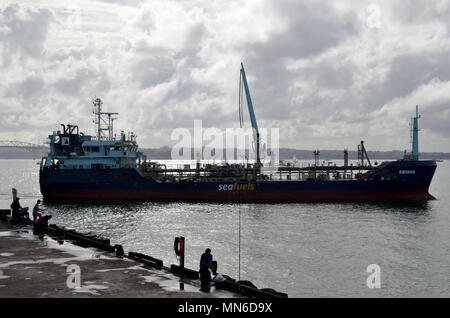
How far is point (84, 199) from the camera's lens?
59.9 metres

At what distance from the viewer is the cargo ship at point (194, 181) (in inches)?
2215

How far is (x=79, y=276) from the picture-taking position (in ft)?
51.5

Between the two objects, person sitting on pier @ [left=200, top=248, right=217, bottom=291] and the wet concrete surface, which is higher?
person sitting on pier @ [left=200, top=248, right=217, bottom=291]

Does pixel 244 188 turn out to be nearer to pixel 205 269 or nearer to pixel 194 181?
pixel 194 181

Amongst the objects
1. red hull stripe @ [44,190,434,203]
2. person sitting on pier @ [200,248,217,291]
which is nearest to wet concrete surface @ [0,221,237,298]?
person sitting on pier @ [200,248,217,291]

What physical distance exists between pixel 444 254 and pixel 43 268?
82.6 ft

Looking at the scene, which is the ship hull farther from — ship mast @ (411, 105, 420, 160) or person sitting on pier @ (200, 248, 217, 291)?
person sitting on pier @ (200, 248, 217, 291)

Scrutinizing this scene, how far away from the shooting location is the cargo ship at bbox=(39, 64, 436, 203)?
56.2 metres

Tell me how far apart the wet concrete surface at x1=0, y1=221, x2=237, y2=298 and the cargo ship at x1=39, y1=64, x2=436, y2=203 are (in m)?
36.9

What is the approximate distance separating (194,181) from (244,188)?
7.31 m

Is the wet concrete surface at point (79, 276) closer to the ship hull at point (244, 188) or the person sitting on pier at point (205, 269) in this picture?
the person sitting on pier at point (205, 269)

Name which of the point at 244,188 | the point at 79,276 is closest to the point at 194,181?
the point at 244,188

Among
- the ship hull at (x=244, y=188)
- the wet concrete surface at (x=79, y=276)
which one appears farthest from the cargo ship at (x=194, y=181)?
the wet concrete surface at (x=79, y=276)
